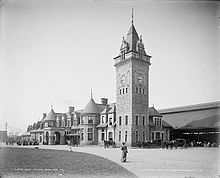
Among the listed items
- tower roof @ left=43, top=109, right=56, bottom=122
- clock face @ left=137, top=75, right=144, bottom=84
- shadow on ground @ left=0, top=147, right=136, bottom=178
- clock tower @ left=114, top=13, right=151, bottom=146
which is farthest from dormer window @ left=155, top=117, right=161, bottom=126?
shadow on ground @ left=0, top=147, right=136, bottom=178


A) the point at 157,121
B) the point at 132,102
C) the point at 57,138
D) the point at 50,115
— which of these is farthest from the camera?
the point at 157,121

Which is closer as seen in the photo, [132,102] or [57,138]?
[57,138]

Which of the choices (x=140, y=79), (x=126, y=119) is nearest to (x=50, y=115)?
(x=140, y=79)

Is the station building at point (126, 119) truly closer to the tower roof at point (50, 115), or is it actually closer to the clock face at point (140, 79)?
the clock face at point (140, 79)

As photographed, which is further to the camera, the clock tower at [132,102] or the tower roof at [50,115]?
the clock tower at [132,102]

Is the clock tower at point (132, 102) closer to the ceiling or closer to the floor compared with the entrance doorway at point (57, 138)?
closer to the ceiling

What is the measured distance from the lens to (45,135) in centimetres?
1788

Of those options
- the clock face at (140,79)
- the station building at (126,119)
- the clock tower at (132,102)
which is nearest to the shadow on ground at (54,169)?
the station building at (126,119)

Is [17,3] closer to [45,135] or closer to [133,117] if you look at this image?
[45,135]

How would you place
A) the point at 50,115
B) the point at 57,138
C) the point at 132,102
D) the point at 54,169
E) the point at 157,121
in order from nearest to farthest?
the point at 54,169 < the point at 50,115 < the point at 57,138 < the point at 132,102 < the point at 157,121

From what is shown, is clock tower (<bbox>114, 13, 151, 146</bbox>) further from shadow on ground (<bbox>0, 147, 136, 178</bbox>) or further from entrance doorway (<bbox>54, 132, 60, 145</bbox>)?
shadow on ground (<bbox>0, 147, 136, 178</bbox>)

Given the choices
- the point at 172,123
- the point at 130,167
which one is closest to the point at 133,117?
the point at 172,123

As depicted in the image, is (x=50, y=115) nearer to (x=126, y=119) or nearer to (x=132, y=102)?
(x=132, y=102)

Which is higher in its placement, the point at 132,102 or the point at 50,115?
the point at 132,102
